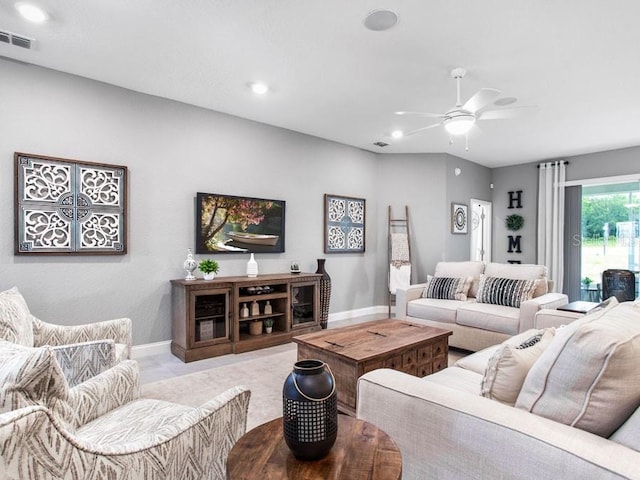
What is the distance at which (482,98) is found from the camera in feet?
9.40

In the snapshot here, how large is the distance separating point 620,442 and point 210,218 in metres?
3.96

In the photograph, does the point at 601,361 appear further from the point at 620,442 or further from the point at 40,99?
the point at 40,99

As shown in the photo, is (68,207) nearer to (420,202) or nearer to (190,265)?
(190,265)

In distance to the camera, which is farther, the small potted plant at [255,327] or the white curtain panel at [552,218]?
the white curtain panel at [552,218]

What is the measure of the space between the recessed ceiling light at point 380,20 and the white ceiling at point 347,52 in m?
0.04

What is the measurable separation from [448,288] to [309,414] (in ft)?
12.6

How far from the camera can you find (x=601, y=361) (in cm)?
112

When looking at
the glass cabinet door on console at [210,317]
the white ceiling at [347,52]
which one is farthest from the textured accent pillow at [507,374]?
the glass cabinet door on console at [210,317]

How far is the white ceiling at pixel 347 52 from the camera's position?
249 centimetres

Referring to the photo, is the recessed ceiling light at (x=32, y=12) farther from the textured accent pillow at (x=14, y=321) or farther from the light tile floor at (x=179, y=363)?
the light tile floor at (x=179, y=363)

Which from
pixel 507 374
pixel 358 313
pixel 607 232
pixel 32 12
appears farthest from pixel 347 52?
pixel 607 232

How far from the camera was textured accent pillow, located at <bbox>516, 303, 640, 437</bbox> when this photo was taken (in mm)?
1123

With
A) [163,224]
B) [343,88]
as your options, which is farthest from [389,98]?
[163,224]

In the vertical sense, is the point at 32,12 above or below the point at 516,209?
above
